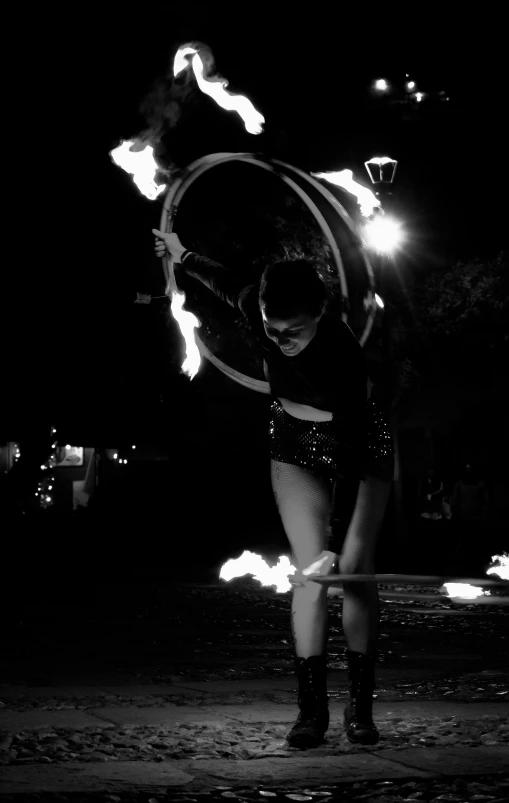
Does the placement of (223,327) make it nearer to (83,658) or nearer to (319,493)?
(83,658)

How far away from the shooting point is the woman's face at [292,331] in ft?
18.8

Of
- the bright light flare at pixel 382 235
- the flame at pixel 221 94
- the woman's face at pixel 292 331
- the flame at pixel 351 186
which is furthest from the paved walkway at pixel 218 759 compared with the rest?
the bright light flare at pixel 382 235

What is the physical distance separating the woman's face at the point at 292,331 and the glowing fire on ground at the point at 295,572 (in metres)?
0.89

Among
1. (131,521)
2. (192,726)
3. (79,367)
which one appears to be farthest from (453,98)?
(192,726)

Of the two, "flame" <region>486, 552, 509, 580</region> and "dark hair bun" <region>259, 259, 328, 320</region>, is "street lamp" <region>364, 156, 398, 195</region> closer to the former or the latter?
"flame" <region>486, 552, 509, 580</region>

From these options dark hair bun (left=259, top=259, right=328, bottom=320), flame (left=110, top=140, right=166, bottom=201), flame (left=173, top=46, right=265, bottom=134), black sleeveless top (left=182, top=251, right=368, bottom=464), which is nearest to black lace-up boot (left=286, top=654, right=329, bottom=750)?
black sleeveless top (left=182, top=251, right=368, bottom=464)

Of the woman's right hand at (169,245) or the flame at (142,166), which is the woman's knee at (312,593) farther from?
the flame at (142,166)

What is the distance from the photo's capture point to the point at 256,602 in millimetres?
A: 14008

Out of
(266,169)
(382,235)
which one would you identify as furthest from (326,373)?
(382,235)

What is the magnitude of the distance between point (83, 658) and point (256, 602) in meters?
5.03

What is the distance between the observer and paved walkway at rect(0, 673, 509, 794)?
4762 mm

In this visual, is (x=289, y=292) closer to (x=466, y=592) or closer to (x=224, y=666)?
(x=224, y=666)

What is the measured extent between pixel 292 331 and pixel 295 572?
1043 mm

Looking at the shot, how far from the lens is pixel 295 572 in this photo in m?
5.79
